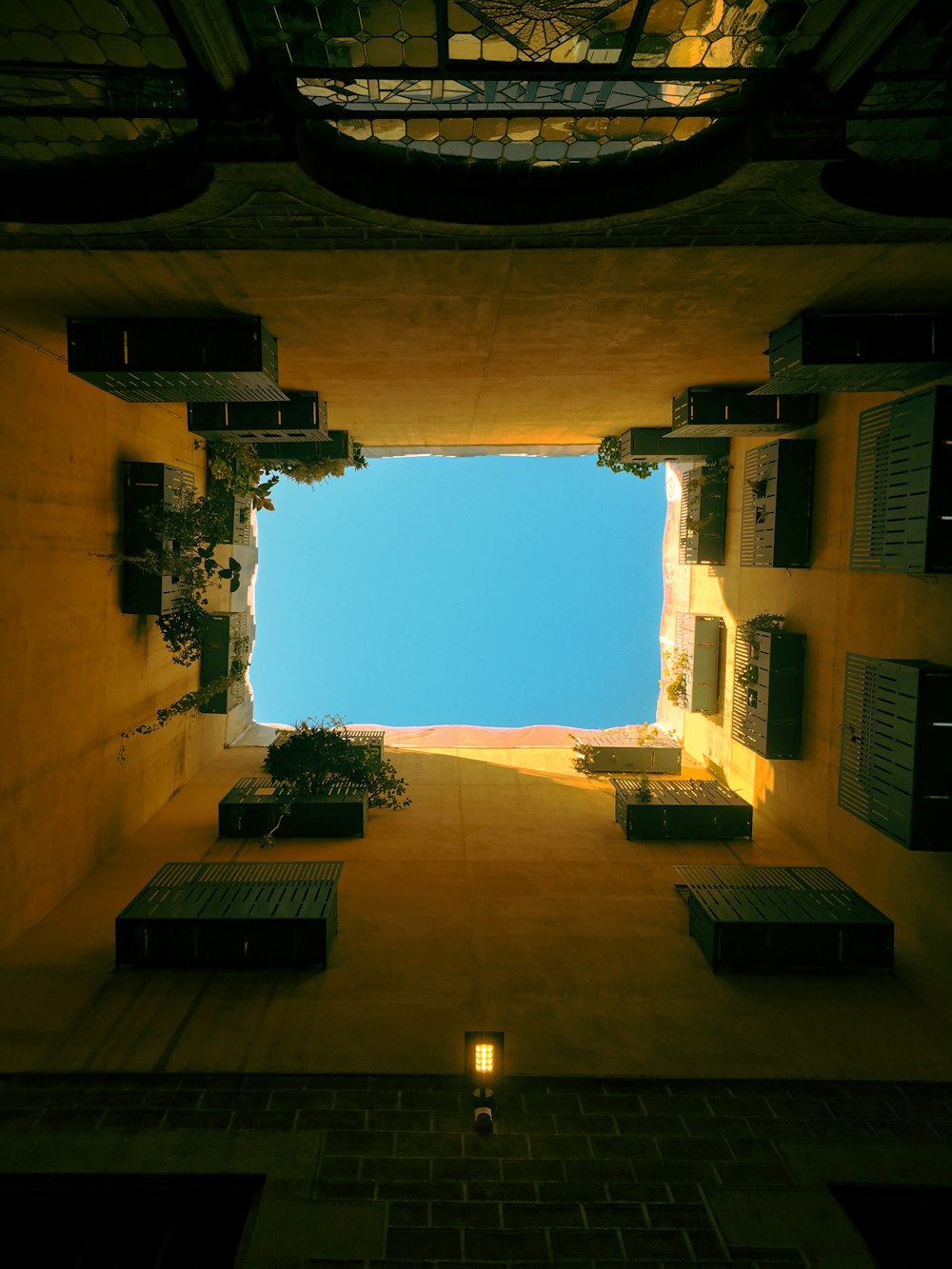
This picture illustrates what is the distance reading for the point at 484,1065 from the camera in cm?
603


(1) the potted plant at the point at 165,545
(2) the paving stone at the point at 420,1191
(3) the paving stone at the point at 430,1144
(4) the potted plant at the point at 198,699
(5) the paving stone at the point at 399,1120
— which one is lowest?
(2) the paving stone at the point at 420,1191

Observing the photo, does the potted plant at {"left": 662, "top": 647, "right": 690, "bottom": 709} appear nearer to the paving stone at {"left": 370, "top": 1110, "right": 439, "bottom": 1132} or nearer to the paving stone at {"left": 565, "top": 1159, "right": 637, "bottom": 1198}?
the paving stone at {"left": 565, "top": 1159, "right": 637, "bottom": 1198}


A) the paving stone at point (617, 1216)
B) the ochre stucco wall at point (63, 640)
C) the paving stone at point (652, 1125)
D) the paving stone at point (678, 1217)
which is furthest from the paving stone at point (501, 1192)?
the ochre stucco wall at point (63, 640)

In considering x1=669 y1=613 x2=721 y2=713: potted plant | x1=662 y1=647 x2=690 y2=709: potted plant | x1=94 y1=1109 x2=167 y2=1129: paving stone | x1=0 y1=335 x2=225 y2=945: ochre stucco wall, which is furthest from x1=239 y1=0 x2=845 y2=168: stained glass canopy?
x1=662 y1=647 x2=690 y2=709: potted plant

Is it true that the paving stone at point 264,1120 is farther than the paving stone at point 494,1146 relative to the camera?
Yes

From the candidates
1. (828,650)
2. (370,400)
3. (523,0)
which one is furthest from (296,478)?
(523,0)

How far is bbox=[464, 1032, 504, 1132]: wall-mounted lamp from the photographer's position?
19.6 ft

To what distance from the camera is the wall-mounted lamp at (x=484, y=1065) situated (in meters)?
5.96

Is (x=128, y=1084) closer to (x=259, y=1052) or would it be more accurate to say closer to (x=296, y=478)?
(x=259, y=1052)

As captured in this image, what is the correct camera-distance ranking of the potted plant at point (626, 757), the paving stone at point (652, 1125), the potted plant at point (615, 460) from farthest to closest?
the potted plant at point (626, 757) < the potted plant at point (615, 460) < the paving stone at point (652, 1125)

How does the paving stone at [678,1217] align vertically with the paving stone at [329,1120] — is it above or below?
below

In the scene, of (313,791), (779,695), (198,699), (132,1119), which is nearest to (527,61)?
(132,1119)

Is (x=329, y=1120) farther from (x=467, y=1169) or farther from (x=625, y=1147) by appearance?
(x=625, y=1147)

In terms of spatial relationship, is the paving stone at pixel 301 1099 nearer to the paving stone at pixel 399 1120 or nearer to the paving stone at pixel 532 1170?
the paving stone at pixel 399 1120
